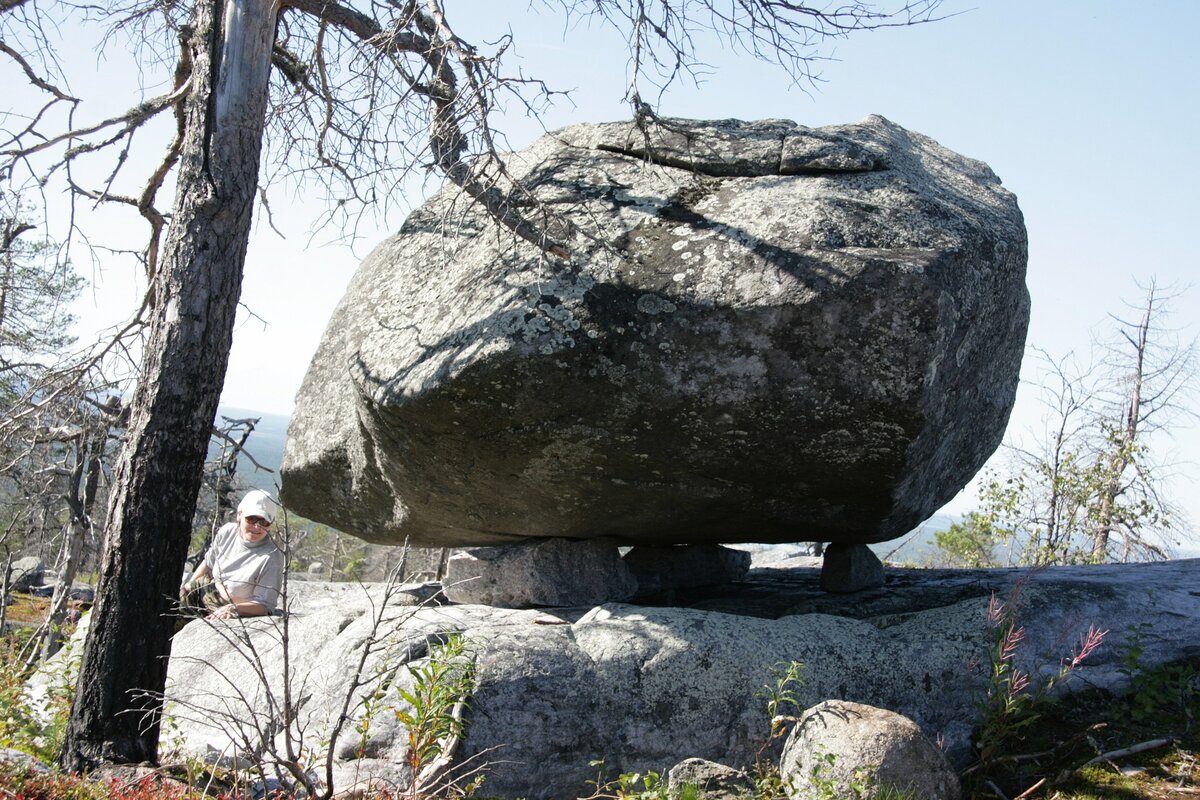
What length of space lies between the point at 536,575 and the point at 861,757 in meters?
3.17

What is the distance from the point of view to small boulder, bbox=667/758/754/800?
4645mm

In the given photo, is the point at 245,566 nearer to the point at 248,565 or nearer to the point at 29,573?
the point at 248,565

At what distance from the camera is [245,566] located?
23.7ft

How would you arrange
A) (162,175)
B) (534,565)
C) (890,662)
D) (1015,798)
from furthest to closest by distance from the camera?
(162,175) → (534,565) → (890,662) → (1015,798)

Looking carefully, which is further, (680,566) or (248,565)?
(680,566)

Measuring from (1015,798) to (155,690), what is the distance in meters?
4.68

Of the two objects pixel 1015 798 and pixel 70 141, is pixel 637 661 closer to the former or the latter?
pixel 1015 798

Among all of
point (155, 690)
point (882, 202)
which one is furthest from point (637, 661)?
point (882, 202)

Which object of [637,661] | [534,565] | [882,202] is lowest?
[637,661]

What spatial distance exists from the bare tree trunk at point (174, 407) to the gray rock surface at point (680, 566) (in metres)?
3.69

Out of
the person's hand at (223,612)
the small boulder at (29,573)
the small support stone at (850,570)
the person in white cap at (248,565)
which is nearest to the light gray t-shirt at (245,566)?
the person in white cap at (248,565)

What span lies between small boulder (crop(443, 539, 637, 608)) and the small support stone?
71.3 inches

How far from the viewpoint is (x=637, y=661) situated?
219 inches

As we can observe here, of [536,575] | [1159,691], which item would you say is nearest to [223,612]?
[536,575]
